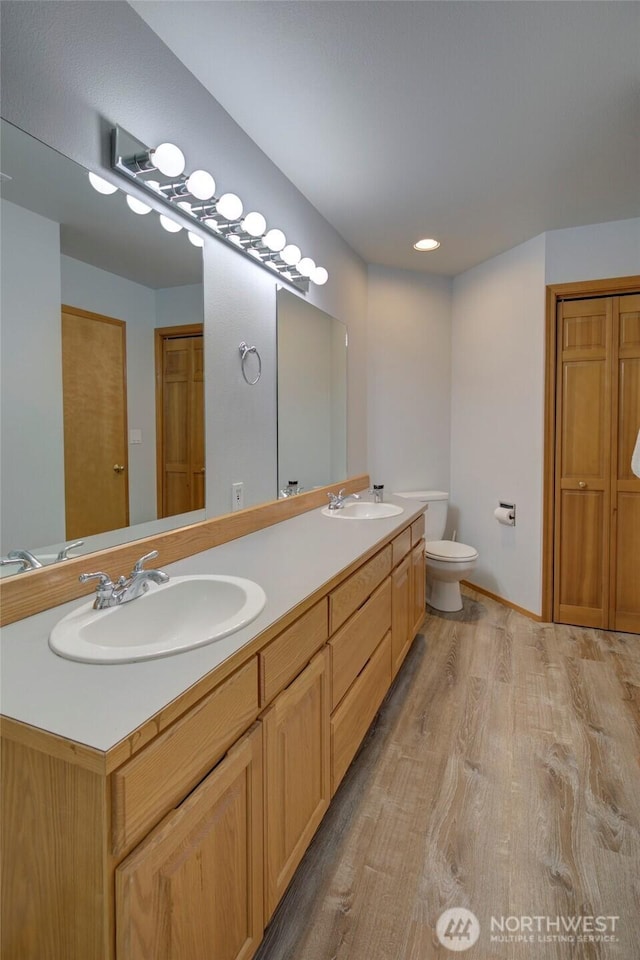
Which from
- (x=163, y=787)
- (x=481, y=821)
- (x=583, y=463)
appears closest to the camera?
(x=163, y=787)

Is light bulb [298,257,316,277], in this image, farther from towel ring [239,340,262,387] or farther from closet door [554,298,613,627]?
closet door [554,298,613,627]

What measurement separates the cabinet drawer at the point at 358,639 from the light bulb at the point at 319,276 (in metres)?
1.52

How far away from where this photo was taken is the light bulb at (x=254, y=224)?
1746 mm

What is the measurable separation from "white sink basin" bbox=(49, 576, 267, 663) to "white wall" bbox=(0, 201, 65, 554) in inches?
9.6

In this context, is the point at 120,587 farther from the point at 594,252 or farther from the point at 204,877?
the point at 594,252

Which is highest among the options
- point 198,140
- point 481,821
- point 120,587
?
point 198,140

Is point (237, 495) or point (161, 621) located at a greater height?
point (237, 495)

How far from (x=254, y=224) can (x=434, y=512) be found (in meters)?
2.27

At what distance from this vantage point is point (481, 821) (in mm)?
1463

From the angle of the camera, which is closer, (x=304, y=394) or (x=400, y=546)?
(x=400, y=546)

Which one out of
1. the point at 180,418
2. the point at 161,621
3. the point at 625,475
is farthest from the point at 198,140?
the point at 625,475

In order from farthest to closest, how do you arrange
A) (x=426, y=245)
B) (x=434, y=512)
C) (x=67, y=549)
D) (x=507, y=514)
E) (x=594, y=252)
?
(x=434, y=512) → (x=507, y=514) → (x=426, y=245) → (x=594, y=252) → (x=67, y=549)

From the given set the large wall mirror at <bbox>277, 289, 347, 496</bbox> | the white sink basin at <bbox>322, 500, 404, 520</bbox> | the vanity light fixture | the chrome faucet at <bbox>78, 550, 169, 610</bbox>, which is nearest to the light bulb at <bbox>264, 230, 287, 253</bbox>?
the vanity light fixture

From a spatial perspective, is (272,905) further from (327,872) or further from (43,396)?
(43,396)
